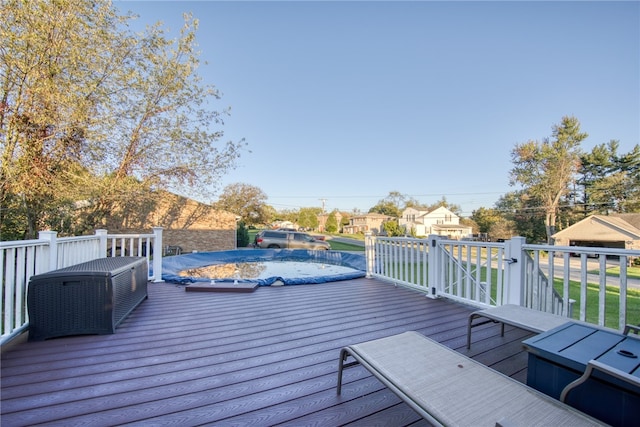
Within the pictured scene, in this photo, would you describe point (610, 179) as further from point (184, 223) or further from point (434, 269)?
point (184, 223)

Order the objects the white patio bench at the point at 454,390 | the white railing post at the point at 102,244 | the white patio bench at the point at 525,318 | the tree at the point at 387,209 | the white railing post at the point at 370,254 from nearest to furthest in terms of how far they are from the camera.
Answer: the white patio bench at the point at 454,390 < the white patio bench at the point at 525,318 < the white railing post at the point at 102,244 < the white railing post at the point at 370,254 < the tree at the point at 387,209

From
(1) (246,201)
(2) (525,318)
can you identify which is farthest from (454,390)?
(1) (246,201)

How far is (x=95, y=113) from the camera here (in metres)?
7.09

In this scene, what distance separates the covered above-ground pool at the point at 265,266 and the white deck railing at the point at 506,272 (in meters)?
1.08

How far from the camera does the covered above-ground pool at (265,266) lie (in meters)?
5.20

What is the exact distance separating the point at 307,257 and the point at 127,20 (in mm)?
9166

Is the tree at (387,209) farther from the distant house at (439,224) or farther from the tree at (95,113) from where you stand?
the tree at (95,113)

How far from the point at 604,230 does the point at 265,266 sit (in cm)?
2490

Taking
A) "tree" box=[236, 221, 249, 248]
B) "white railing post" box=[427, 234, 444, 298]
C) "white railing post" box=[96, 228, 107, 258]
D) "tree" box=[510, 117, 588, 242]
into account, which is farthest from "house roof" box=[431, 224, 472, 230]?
"white railing post" box=[96, 228, 107, 258]

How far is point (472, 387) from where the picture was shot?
48.2 inches

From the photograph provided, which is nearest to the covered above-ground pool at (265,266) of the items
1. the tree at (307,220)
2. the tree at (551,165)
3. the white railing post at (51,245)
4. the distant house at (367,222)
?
the white railing post at (51,245)

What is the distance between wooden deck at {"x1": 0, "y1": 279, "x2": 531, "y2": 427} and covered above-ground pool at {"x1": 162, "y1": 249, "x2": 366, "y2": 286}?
1733 millimetres

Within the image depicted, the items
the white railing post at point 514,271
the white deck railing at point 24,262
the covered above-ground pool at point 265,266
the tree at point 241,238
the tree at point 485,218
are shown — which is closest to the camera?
the white deck railing at point 24,262

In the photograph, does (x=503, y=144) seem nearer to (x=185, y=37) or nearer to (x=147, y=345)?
(x=185, y=37)
